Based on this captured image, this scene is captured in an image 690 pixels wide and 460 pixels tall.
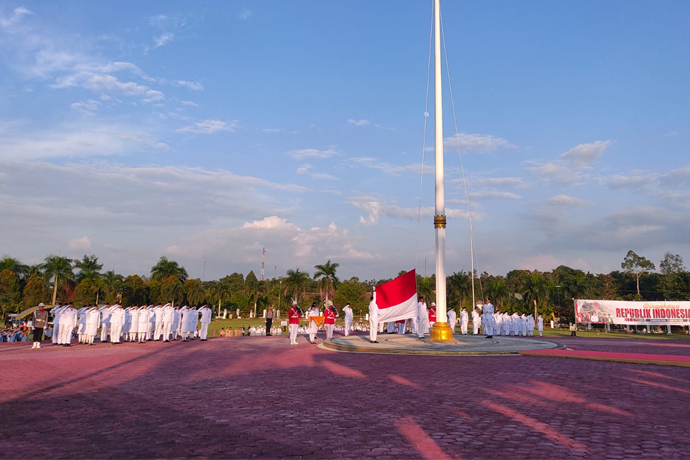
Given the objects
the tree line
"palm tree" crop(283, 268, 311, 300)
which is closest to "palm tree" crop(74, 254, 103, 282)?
the tree line

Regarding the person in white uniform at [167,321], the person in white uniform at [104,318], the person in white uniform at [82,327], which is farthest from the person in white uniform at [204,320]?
the person in white uniform at [82,327]

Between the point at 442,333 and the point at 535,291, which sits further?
the point at 535,291

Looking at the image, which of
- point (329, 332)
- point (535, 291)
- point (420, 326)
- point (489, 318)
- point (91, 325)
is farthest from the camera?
point (535, 291)

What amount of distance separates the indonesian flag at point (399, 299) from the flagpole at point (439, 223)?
3.39 feet

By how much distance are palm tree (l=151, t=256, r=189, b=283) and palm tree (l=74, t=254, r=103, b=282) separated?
7.42 meters

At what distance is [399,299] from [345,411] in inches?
484

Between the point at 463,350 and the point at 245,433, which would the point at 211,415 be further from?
the point at 463,350

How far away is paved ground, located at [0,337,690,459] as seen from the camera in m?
5.43

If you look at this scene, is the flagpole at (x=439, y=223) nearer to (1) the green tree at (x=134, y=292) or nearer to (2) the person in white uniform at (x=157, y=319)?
(2) the person in white uniform at (x=157, y=319)

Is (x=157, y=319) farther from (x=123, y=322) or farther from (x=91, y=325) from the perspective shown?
(x=91, y=325)

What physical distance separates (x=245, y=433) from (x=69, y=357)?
12203 millimetres

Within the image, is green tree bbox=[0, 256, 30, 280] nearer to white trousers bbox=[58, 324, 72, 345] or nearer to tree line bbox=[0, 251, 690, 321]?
tree line bbox=[0, 251, 690, 321]

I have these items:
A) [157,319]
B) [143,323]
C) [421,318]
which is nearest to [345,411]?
[421,318]

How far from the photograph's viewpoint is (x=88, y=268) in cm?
6531
